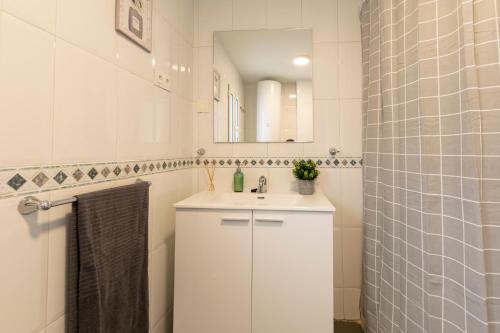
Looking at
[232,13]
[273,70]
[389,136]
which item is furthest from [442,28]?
[232,13]

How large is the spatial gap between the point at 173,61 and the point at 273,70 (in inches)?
26.1

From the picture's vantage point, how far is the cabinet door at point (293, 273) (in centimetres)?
116

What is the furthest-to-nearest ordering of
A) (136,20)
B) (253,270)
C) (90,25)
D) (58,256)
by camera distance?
(253,270)
(136,20)
(90,25)
(58,256)

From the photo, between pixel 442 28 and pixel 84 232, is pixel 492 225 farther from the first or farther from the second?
pixel 84 232

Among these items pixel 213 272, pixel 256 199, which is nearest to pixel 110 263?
pixel 213 272

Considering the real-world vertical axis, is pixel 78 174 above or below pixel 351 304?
above

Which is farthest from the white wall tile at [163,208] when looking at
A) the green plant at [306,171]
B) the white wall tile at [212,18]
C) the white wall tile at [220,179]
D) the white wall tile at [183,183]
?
the white wall tile at [212,18]

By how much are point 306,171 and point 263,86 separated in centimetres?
65

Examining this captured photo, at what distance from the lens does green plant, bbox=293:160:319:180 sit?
161 cm

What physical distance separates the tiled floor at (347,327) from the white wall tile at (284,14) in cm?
199

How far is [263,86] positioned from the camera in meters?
1.74

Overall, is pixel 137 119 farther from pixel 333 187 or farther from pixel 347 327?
pixel 347 327

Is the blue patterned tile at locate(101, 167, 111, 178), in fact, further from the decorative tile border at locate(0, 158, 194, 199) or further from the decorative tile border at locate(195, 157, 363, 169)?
the decorative tile border at locate(195, 157, 363, 169)

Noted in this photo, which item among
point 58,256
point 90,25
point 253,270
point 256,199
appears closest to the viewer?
point 58,256
